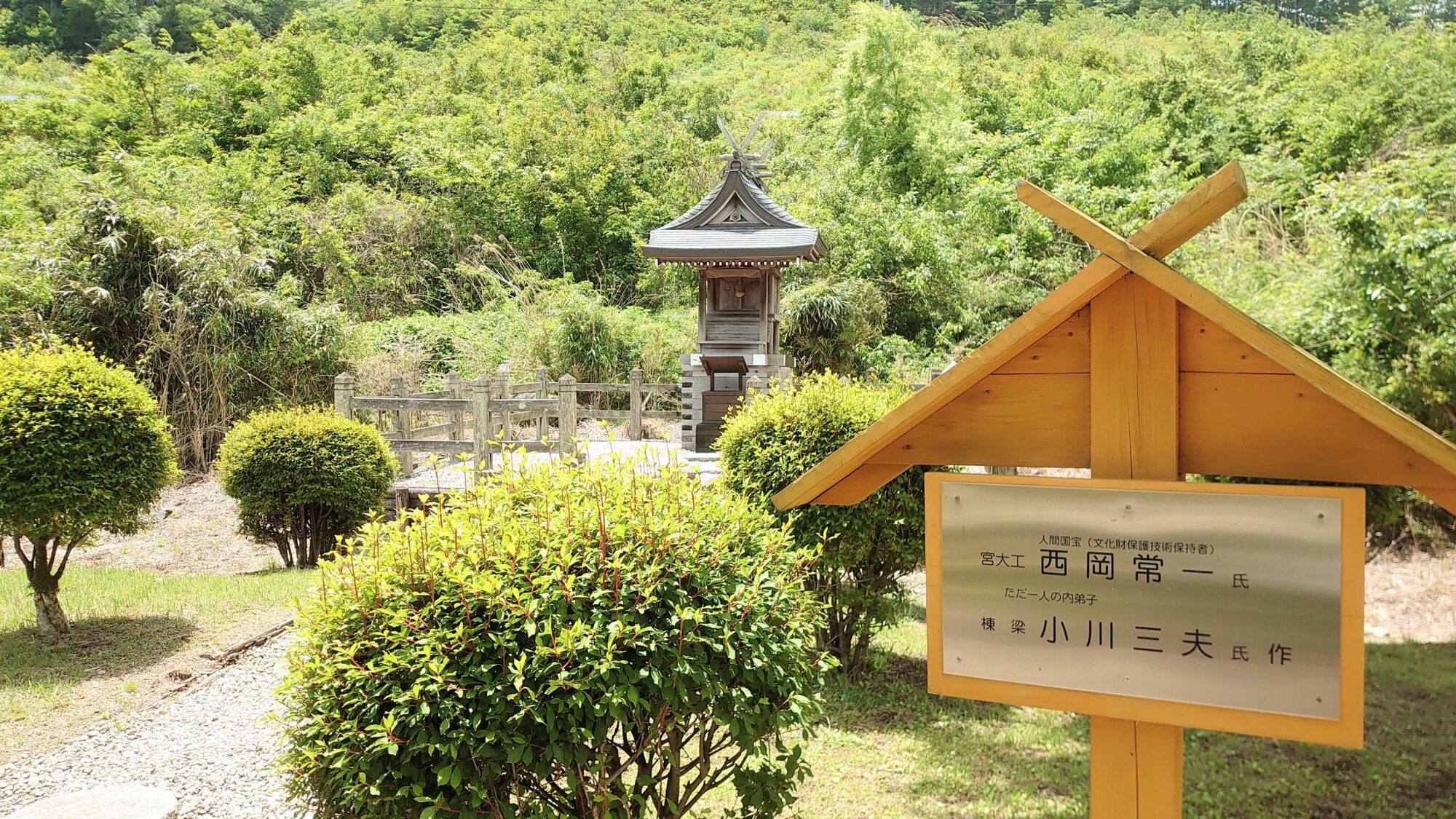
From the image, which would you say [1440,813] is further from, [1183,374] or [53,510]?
[53,510]

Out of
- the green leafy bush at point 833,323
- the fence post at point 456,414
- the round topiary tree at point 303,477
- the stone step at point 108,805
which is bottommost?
the stone step at point 108,805

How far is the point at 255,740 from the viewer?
5445 millimetres

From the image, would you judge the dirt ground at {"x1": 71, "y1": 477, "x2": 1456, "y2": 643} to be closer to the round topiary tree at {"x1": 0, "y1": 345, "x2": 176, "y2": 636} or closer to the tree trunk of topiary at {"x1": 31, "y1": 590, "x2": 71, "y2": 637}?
the tree trunk of topiary at {"x1": 31, "y1": 590, "x2": 71, "y2": 637}

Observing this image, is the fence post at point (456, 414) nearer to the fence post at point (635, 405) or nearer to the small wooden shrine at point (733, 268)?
the fence post at point (635, 405)

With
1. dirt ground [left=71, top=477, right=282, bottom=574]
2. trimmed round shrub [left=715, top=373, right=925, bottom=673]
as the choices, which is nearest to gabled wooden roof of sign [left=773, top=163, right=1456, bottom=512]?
trimmed round shrub [left=715, top=373, right=925, bottom=673]

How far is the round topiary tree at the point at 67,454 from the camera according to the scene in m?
6.63

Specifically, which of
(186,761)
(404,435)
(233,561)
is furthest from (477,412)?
(186,761)

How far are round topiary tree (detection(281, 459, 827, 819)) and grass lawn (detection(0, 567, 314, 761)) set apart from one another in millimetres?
4300

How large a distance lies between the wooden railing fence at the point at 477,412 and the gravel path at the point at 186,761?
323 cm

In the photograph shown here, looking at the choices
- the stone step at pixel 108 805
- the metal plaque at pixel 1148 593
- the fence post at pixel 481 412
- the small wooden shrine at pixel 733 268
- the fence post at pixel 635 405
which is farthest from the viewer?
the fence post at pixel 635 405

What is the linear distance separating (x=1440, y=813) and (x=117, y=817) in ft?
22.0

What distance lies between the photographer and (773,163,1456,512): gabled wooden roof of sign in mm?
2172

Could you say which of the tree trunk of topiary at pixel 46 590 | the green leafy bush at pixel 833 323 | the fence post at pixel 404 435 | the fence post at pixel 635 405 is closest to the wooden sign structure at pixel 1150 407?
the tree trunk of topiary at pixel 46 590

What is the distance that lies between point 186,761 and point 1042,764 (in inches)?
196
